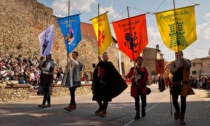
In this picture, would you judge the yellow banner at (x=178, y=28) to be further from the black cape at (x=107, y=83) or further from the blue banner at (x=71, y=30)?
the blue banner at (x=71, y=30)

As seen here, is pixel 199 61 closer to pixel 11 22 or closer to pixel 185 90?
pixel 11 22

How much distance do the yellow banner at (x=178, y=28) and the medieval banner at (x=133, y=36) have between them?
2.61 ft

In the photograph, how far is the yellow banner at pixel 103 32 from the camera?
11.4m

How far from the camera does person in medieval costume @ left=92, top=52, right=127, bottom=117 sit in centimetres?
910

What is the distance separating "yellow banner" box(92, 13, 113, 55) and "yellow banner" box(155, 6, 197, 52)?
2511mm

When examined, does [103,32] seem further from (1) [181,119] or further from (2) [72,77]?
(1) [181,119]

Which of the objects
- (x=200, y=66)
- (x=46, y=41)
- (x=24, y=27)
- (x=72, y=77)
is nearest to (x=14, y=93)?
(x=46, y=41)

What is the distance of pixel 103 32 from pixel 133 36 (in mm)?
1776

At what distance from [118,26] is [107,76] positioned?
2.37 meters

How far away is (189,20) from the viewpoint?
915 cm

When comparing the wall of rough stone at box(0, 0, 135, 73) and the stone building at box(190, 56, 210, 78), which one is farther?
the stone building at box(190, 56, 210, 78)

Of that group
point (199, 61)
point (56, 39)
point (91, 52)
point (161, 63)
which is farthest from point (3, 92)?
point (199, 61)

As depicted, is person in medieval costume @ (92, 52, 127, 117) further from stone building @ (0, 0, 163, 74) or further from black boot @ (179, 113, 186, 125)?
stone building @ (0, 0, 163, 74)

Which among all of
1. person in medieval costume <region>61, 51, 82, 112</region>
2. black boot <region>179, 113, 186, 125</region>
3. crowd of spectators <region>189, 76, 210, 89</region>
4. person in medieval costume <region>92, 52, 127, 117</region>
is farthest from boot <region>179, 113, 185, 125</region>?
crowd of spectators <region>189, 76, 210, 89</region>
